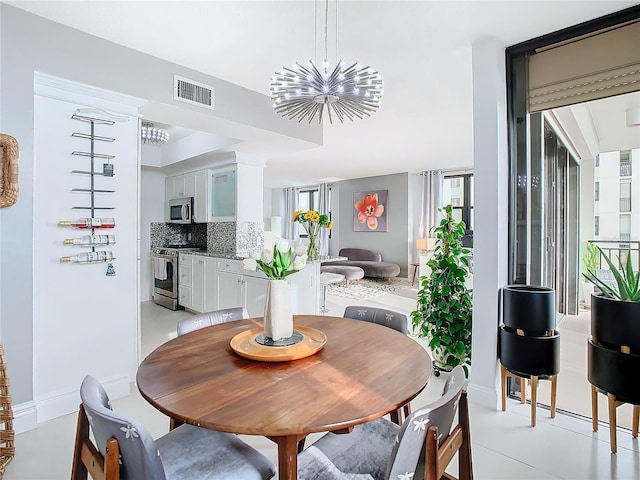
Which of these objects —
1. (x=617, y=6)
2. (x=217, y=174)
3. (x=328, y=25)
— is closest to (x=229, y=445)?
(x=328, y=25)

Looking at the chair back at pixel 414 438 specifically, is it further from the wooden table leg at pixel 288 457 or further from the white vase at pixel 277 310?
the white vase at pixel 277 310

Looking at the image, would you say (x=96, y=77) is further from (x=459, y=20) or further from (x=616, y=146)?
(x=616, y=146)

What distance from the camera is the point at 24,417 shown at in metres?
2.09

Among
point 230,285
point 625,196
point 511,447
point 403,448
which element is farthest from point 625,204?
point 230,285

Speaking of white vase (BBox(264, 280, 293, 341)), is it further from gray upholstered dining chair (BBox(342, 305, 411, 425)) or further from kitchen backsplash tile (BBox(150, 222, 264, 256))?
kitchen backsplash tile (BBox(150, 222, 264, 256))

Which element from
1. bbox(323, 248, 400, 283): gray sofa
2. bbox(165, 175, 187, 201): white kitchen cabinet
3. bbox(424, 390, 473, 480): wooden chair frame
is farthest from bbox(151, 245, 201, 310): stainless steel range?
bbox(424, 390, 473, 480): wooden chair frame

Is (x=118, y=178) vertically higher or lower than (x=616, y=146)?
lower

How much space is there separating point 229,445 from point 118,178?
216 centimetres

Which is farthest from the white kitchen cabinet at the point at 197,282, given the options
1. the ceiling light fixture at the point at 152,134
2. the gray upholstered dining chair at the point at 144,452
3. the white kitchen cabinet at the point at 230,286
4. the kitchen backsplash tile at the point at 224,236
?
the gray upholstered dining chair at the point at 144,452

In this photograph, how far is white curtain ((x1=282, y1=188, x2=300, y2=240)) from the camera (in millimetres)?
10938

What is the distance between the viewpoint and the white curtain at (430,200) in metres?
7.59

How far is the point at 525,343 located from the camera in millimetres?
2113

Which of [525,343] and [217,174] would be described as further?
[217,174]

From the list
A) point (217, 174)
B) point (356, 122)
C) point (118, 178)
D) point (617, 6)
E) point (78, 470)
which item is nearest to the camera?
point (78, 470)
